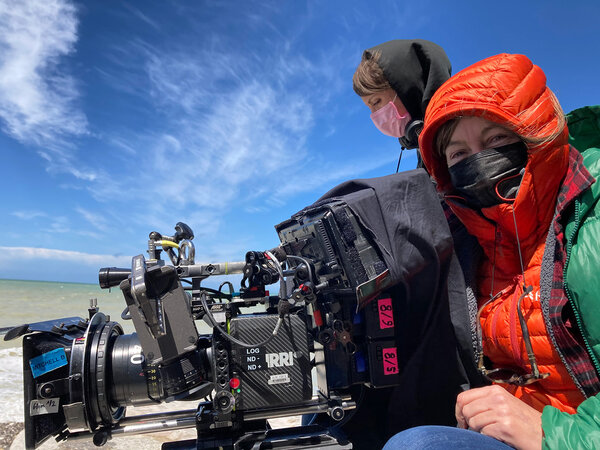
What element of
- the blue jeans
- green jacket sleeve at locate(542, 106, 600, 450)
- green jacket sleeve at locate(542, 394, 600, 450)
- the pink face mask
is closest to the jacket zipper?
green jacket sleeve at locate(542, 106, 600, 450)

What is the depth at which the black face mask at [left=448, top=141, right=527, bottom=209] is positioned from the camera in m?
1.29

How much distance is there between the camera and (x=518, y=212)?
1.24 meters

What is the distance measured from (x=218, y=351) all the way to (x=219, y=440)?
15.1 inches

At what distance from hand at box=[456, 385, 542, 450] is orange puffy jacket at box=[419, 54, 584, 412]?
0.21 m

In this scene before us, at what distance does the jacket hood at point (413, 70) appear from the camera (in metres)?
2.46

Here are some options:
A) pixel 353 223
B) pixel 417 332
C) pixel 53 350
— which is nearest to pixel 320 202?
pixel 353 223

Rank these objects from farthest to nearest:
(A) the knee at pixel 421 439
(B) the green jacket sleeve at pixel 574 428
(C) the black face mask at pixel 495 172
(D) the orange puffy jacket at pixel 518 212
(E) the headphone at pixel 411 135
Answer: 1. (E) the headphone at pixel 411 135
2. (C) the black face mask at pixel 495 172
3. (D) the orange puffy jacket at pixel 518 212
4. (A) the knee at pixel 421 439
5. (B) the green jacket sleeve at pixel 574 428

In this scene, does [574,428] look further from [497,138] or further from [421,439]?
[497,138]

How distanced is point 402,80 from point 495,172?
1398 millimetres

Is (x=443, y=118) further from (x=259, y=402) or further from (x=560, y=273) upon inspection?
(x=259, y=402)

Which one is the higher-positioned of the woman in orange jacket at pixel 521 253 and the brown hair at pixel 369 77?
the brown hair at pixel 369 77

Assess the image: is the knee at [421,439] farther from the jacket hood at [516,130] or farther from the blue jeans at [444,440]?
the jacket hood at [516,130]

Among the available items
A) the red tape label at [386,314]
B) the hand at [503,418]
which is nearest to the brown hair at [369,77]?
the red tape label at [386,314]

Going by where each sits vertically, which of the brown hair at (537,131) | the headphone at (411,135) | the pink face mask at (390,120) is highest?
the pink face mask at (390,120)
